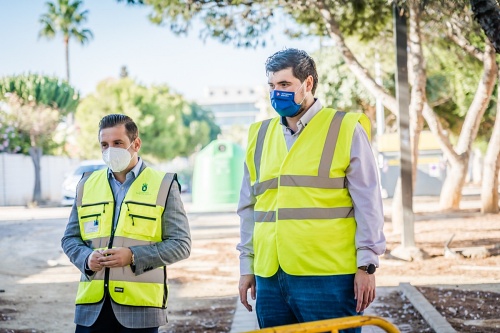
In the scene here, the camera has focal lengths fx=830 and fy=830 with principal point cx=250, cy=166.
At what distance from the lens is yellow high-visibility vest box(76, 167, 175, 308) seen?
411 centimetres

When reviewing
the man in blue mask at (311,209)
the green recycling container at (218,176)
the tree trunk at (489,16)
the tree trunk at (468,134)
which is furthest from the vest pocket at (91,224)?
the green recycling container at (218,176)

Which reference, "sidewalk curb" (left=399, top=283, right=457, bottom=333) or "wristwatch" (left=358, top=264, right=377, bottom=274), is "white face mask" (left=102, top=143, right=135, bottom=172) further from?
"sidewalk curb" (left=399, top=283, right=457, bottom=333)

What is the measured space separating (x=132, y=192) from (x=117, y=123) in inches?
14.9

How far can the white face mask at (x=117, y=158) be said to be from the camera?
13.8 ft

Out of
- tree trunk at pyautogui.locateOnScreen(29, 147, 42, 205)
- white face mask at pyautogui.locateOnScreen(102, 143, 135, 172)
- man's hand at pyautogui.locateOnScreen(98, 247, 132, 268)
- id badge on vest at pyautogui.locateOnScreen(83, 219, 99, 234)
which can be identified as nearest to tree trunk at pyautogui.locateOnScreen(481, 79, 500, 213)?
white face mask at pyautogui.locateOnScreen(102, 143, 135, 172)

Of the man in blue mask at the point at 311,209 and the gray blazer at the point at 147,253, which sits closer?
the man in blue mask at the point at 311,209

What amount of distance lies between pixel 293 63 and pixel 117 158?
1.04 meters

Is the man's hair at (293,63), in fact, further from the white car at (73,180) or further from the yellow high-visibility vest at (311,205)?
the white car at (73,180)

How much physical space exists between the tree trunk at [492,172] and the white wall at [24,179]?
22.4 meters

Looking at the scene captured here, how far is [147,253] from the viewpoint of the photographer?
4098 mm

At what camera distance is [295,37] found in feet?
66.3

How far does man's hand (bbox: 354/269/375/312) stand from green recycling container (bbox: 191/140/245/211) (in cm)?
2378

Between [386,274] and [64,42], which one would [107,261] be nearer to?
[386,274]

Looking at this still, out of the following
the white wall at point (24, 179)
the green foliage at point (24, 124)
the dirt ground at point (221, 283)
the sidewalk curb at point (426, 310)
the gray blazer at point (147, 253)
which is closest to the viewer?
the gray blazer at point (147, 253)
